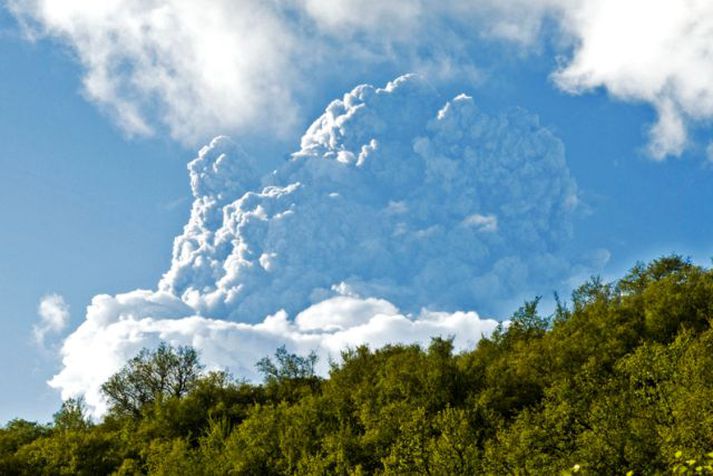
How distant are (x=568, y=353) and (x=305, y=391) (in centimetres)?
4410

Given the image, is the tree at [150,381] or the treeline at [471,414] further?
the tree at [150,381]

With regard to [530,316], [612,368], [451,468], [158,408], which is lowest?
[451,468]

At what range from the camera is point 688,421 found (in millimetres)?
49000

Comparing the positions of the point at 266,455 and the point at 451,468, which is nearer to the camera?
the point at 451,468

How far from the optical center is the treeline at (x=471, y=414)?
53.3m

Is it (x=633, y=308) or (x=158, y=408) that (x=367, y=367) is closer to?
(x=158, y=408)

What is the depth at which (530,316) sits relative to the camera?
112 metres

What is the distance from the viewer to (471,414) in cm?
7281

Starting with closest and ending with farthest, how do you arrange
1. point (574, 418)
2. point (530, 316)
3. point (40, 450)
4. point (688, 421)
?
point (688, 421) → point (574, 418) → point (40, 450) → point (530, 316)

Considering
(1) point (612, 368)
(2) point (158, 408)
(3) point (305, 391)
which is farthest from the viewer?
(3) point (305, 391)

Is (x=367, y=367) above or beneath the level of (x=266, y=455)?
above

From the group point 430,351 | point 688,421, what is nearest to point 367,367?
point 430,351

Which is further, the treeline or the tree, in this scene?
the tree

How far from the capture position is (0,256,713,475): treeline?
53312 mm
